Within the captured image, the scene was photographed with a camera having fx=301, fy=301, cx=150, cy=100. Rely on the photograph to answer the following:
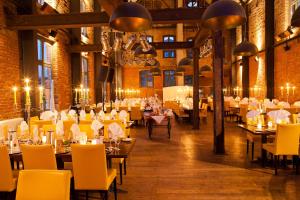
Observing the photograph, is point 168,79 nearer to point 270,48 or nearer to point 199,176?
point 270,48

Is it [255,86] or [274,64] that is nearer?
[274,64]

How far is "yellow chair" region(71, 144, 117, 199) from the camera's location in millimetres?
3445

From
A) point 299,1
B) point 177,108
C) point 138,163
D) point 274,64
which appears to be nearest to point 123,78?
point 177,108

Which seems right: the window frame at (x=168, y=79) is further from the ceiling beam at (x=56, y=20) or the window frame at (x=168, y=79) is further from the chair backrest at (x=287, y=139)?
the chair backrest at (x=287, y=139)

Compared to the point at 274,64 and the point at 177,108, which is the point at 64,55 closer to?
the point at 177,108

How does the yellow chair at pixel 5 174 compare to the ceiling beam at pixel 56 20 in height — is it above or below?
below

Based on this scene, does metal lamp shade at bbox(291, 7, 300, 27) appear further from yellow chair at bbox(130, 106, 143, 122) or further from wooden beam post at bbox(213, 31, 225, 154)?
yellow chair at bbox(130, 106, 143, 122)

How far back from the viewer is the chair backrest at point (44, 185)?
2.26 m

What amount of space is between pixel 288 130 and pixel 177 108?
7904 millimetres

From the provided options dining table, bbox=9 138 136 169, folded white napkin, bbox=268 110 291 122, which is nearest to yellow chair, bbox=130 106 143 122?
folded white napkin, bbox=268 110 291 122

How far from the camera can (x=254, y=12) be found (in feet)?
48.3

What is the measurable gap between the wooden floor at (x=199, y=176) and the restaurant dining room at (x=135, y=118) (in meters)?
0.02

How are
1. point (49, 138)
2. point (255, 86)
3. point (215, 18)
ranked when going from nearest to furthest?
1. point (215, 18)
2. point (49, 138)
3. point (255, 86)

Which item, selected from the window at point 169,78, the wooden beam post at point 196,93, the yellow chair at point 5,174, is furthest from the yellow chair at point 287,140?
the window at point 169,78
